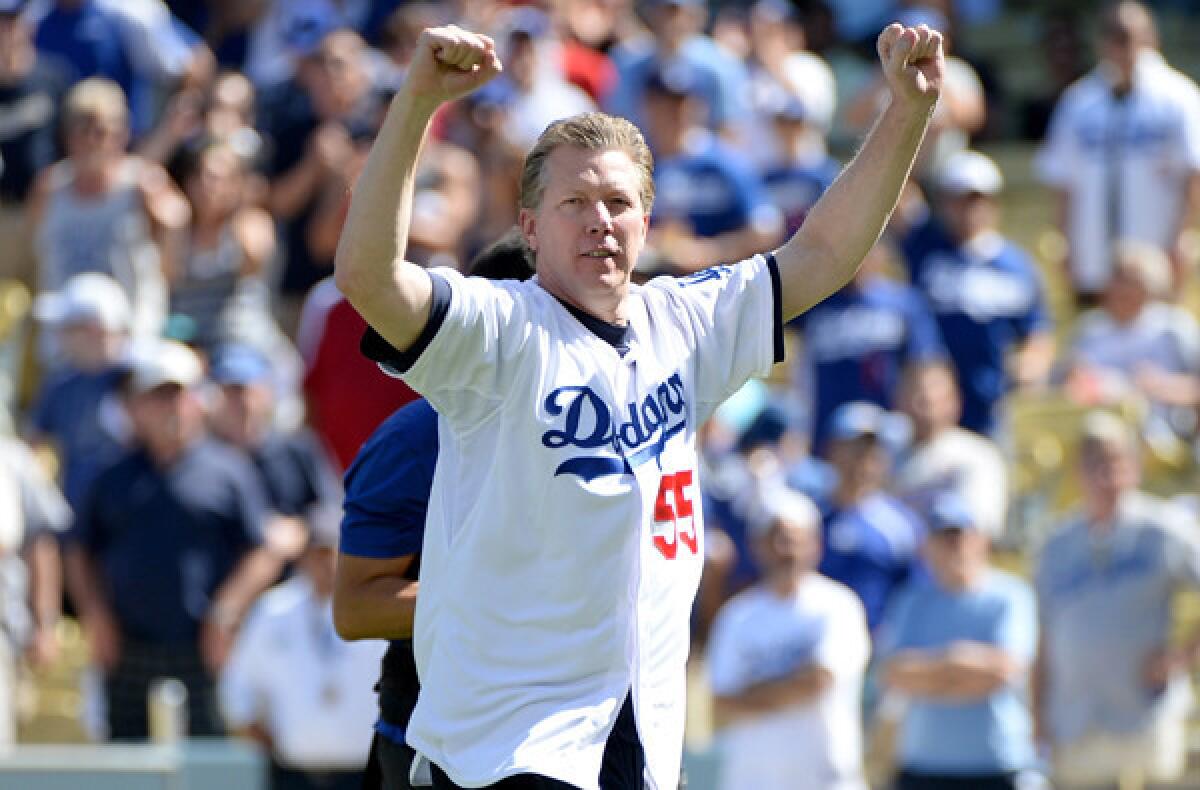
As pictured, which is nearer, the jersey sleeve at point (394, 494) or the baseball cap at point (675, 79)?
the jersey sleeve at point (394, 494)

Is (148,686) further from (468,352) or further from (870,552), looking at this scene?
(468,352)

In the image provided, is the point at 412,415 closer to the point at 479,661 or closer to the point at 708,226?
the point at 479,661

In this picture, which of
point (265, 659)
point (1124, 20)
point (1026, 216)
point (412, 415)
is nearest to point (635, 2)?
point (1026, 216)

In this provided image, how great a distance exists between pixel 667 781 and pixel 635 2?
12707mm

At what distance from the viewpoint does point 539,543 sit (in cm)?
401

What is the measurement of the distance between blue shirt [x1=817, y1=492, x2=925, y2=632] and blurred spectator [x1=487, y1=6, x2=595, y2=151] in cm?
335

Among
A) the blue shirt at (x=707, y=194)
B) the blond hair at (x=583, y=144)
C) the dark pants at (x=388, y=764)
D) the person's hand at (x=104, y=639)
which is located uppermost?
the blond hair at (x=583, y=144)

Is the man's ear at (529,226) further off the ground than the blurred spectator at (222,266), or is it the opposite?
the man's ear at (529,226)

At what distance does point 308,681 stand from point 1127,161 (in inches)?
211

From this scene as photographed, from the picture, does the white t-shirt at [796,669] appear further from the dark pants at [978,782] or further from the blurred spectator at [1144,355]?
the blurred spectator at [1144,355]

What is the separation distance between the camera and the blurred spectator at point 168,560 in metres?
10.0

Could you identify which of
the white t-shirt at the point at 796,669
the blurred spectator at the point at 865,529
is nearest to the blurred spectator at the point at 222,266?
the blurred spectator at the point at 865,529

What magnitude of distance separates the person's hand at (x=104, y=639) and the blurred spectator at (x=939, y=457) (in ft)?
11.2

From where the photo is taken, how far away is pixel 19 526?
10.5 m
